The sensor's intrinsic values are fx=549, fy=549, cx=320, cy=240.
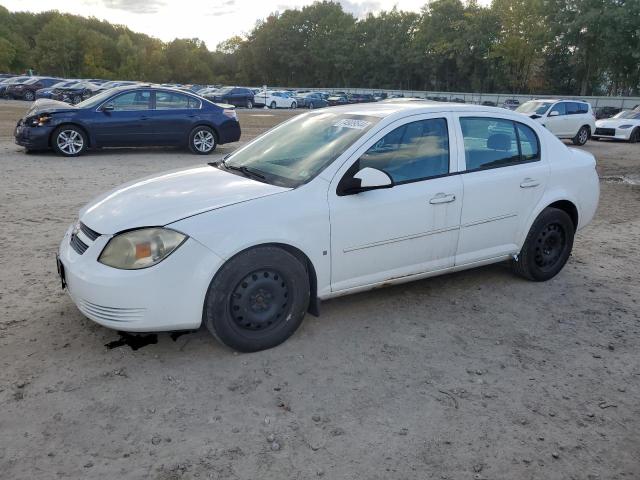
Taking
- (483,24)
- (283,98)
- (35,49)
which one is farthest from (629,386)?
(35,49)

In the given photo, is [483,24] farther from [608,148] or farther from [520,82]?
[608,148]

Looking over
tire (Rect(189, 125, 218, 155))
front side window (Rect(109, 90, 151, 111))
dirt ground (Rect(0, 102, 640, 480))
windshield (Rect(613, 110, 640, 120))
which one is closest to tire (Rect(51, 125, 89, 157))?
front side window (Rect(109, 90, 151, 111))

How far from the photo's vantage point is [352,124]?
4.19 m

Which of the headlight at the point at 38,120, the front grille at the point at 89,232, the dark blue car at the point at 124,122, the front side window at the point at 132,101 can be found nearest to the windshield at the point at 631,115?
the dark blue car at the point at 124,122

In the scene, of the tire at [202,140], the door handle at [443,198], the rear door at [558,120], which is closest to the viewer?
the door handle at [443,198]

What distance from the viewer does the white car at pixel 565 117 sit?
1892 cm

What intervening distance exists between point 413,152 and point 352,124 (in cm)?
51

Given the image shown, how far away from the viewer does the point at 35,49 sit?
280 ft

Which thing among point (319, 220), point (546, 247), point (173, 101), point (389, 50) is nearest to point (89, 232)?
point (319, 220)

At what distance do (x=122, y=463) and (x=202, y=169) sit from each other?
8.15ft

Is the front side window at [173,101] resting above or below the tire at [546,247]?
above

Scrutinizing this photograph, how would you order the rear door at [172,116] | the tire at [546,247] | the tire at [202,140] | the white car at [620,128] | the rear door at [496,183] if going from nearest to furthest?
the rear door at [496,183] → the tire at [546,247] → the rear door at [172,116] → the tire at [202,140] → the white car at [620,128]

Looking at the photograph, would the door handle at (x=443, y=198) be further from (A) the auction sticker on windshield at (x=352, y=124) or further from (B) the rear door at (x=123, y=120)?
(B) the rear door at (x=123, y=120)

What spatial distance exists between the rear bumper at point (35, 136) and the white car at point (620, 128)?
18.7m
